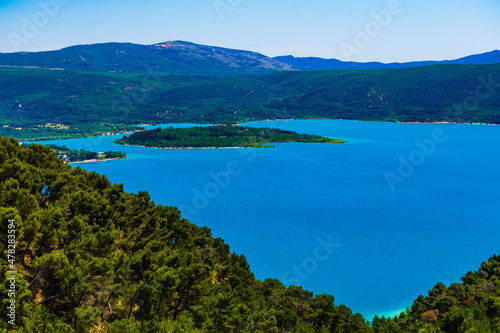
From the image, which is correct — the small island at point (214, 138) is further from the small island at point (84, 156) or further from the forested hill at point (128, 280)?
the forested hill at point (128, 280)

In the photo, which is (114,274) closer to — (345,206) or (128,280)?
(128,280)

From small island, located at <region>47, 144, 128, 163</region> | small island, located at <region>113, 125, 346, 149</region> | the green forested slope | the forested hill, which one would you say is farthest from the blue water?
the green forested slope

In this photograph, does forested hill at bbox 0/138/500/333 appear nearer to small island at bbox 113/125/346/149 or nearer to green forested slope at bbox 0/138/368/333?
green forested slope at bbox 0/138/368/333

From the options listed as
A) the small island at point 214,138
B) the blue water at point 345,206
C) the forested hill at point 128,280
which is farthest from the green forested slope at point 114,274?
the small island at point 214,138

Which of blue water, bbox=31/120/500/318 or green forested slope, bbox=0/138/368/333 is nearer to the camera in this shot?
green forested slope, bbox=0/138/368/333

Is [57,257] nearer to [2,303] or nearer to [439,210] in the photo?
[2,303]

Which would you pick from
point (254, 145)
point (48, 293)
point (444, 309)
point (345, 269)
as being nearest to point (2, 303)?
point (48, 293)
